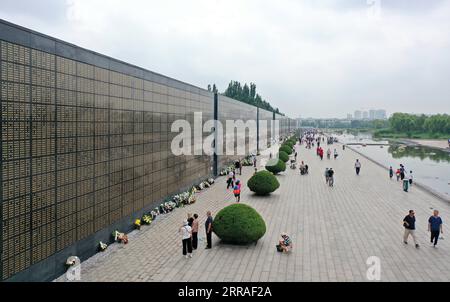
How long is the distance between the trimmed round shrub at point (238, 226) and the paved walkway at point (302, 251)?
31cm

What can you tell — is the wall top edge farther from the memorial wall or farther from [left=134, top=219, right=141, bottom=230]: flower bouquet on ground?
[left=134, top=219, right=141, bottom=230]: flower bouquet on ground

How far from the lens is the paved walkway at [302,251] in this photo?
9.30m

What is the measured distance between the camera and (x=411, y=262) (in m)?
10.1

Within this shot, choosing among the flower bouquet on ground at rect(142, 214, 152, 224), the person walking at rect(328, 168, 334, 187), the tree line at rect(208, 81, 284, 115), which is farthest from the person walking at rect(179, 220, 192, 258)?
the tree line at rect(208, 81, 284, 115)

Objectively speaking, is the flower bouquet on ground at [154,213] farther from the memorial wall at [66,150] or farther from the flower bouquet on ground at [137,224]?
the flower bouquet on ground at [137,224]

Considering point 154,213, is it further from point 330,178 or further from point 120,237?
point 330,178

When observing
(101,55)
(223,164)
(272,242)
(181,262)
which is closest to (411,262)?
(272,242)

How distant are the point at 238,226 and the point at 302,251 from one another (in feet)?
6.78

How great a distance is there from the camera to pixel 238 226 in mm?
11250

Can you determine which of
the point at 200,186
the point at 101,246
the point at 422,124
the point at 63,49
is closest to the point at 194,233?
the point at 101,246

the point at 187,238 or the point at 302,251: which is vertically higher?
the point at 187,238

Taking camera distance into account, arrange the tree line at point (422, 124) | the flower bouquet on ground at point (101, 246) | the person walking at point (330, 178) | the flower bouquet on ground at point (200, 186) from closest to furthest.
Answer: the flower bouquet on ground at point (101, 246) → the flower bouquet on ground at point (200, 186) → the person walking at point (330, 178) → the tree line at point (422, 124)

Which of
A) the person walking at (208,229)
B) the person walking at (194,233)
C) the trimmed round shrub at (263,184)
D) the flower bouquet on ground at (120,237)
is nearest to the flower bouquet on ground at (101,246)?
the flower bouquet on ground at (120,237)
